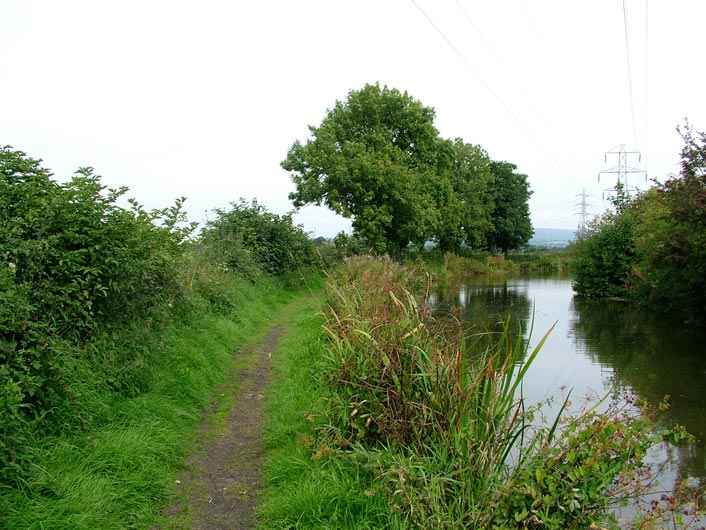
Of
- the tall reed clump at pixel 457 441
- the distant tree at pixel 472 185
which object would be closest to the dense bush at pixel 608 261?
the distant tree at pixel 472 185

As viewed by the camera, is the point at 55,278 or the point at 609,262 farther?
the point at 609,262

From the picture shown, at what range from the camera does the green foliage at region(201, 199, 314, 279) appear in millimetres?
15789

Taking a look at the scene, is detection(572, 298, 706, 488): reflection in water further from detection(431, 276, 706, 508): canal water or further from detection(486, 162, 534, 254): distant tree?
detection(486, 162, 534, 254): distant tree

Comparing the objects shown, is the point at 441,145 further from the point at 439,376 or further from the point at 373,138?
the point at 439,376

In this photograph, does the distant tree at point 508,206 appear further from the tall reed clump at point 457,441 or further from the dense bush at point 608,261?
the tall reed clump at point 457,441

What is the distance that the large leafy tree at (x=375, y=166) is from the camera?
27641 mm

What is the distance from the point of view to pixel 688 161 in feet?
48.6

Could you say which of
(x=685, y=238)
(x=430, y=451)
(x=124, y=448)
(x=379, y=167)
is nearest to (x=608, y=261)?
(x=379, y=167)

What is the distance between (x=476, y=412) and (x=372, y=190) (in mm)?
23955

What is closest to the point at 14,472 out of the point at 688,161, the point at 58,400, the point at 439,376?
the point at 58,400

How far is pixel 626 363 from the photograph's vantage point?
38.9ft

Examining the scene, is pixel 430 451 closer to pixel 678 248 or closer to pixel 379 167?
pixel 678 248

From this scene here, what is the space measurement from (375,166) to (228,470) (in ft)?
75.7

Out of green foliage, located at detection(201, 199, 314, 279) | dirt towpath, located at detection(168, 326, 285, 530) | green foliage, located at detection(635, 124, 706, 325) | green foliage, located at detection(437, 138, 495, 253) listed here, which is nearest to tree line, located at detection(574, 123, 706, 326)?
green foliage, located at detection(635, 124, 706, 325)
